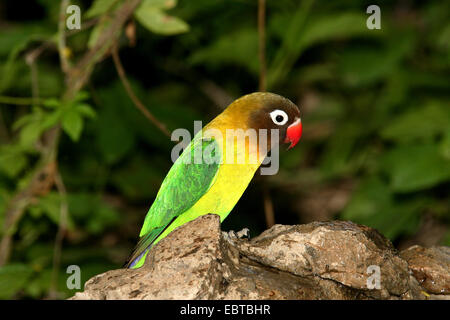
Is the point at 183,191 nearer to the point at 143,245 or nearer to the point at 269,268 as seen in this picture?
the point at 143,245

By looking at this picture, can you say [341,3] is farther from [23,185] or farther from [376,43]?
[23,185]

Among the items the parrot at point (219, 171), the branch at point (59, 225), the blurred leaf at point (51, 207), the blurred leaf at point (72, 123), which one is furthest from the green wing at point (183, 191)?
the blurred leaf at point (51, 207)

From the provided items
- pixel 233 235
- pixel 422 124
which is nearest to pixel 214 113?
pixel 422 124

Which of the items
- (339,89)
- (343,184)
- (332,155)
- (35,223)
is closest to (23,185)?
(35,223)

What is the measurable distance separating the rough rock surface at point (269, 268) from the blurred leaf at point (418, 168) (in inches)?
74.7

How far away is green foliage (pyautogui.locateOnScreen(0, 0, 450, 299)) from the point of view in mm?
4812

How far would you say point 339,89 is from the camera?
27.7ft

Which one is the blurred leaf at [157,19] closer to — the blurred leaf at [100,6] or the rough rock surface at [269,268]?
the blurred leaf at [100,6]

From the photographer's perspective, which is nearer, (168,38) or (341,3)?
(341,3)

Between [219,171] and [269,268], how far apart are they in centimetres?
88

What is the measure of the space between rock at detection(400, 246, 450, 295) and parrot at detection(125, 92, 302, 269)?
3.70ft

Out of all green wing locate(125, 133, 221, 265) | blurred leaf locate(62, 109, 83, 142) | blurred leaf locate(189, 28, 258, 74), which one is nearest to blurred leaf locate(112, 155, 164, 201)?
blurred leaf locate(189, 28, 258, 74)

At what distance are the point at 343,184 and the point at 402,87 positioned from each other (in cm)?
281

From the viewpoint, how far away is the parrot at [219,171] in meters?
3.57
